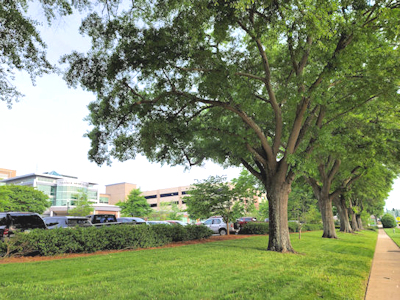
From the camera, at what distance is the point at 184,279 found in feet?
20.7

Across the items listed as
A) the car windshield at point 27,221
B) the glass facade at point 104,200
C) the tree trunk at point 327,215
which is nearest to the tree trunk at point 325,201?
the tree trunk at point 327,215

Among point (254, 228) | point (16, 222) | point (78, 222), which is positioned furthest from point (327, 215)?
point (16, 222)

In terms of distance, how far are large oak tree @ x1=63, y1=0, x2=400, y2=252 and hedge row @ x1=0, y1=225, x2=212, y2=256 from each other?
11.1 feet

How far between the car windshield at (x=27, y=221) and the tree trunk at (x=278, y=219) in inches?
375

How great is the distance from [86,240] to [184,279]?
21.2 ft

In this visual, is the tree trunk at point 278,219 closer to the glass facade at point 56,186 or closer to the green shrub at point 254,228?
the green shrub at point 254,228

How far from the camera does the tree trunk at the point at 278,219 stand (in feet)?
39.4

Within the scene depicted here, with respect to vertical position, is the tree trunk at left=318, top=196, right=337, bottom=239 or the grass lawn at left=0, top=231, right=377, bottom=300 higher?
the tree trunk at left=318, top=196, right=337, bottom=239

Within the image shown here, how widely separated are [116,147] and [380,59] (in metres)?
11.2

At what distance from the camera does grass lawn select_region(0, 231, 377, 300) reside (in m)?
5.23

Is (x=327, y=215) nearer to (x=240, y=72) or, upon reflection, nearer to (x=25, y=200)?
(x=240, y=72)

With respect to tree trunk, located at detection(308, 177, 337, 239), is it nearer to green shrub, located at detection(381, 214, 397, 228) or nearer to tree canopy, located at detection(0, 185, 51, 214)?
tree canopy, located at detection(0, 185, 51, 214)

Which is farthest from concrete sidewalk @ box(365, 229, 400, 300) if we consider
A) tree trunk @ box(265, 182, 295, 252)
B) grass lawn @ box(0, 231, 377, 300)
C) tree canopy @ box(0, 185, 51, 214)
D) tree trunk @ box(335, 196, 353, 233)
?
tree canopy @ box(0, 185, 51, 214)

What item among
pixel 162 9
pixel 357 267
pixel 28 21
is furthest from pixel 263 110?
pixel 28 21
